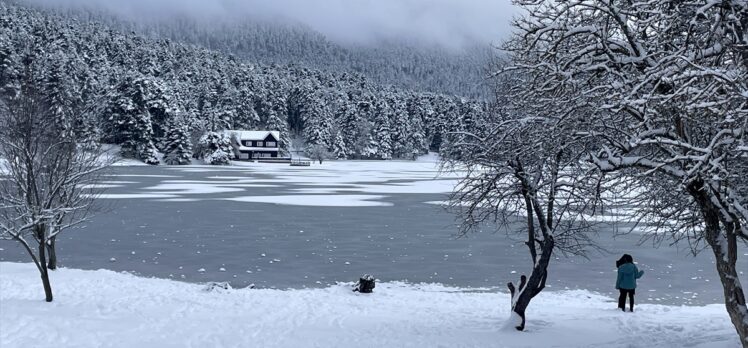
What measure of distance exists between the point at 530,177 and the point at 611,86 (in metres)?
6.18

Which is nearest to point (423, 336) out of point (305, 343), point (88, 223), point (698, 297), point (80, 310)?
point (305, 343)

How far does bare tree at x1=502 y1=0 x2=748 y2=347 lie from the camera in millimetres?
7125

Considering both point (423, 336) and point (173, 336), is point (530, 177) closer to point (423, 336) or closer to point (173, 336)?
point (423, 336)

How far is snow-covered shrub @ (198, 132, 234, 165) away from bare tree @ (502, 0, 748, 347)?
9873 cm

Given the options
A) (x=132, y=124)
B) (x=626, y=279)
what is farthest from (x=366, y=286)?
(x=132, y=124)

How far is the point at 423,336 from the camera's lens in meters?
13.5

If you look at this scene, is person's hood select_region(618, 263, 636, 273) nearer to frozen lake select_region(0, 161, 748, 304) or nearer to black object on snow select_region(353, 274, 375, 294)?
frozen lake select_region(0, 161, 748, 304)

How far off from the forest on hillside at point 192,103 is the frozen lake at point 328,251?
6381cm

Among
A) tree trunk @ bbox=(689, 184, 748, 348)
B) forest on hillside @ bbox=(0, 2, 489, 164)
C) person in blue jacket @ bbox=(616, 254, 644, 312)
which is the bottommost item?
person in blue jacket @ bbox=(616, 254, 644, 312)

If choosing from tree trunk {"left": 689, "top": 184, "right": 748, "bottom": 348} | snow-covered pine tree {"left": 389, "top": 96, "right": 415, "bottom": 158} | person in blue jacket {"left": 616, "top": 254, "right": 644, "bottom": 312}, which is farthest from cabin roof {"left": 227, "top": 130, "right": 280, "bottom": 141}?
tree trunk {"left": 689, "top": 184, "right": 748, "bottom": 348}

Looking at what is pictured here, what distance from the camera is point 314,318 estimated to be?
603 inches

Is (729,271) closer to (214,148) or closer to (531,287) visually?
(531,287)

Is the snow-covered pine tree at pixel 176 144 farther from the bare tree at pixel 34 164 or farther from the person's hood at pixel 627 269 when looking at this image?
the person's hood at pixel 627 269

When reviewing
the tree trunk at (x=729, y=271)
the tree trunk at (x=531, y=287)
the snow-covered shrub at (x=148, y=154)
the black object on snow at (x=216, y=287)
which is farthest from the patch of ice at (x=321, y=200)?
the snow-covered shrub at (x=148, y=154)
